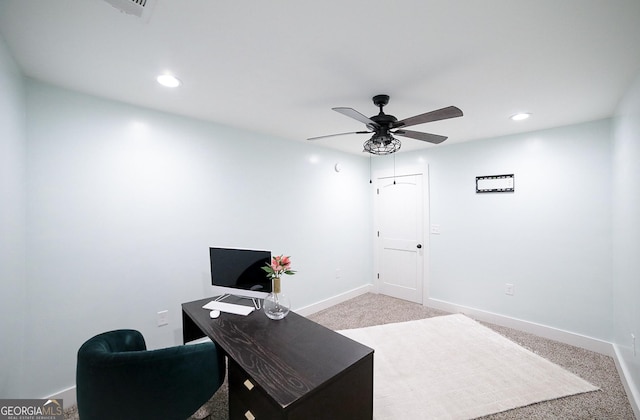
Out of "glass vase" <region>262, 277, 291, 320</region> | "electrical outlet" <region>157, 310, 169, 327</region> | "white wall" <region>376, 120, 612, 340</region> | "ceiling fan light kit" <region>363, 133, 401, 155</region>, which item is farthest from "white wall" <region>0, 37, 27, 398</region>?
"white wall" <region>376, 120, 612, 340</region>

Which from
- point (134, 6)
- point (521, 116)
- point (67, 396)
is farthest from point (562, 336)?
point (67, 396)

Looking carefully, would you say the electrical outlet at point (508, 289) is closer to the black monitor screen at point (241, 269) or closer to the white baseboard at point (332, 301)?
the white baseboard at point (332, 301)

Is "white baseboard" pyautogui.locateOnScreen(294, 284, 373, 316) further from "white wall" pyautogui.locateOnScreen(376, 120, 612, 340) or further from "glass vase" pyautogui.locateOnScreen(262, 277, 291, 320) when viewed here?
"glass vase" pyautogui.locateOnScreen(262, 277, 291, 320)

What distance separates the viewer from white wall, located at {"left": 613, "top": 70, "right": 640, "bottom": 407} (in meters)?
1.87

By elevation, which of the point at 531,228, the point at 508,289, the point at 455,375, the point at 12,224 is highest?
the point at 12,224

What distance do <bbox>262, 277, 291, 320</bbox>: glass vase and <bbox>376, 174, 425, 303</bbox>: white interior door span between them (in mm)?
2906

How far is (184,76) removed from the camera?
1.81 metres

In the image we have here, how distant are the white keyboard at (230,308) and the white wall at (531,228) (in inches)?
120

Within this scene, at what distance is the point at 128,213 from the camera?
224 centimetres

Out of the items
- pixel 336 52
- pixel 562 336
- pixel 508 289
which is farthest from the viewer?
pixel 508 289

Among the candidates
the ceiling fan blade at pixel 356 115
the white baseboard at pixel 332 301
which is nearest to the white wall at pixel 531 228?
the white baseboard at pixel 332 301

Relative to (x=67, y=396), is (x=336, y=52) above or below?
above

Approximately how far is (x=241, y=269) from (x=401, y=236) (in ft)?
9.92

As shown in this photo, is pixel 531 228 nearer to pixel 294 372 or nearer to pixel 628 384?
pixel 628 384
